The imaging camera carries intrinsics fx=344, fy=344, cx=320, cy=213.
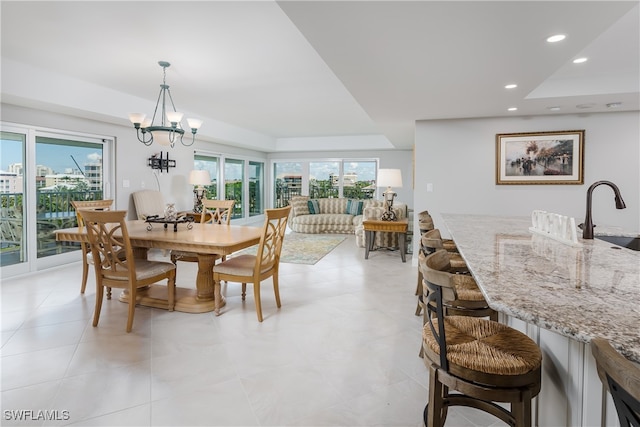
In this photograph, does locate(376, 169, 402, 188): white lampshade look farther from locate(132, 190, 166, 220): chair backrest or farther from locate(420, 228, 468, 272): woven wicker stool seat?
locate(132, 190, 166, 220): chair backrest

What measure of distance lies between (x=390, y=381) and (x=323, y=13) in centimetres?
215

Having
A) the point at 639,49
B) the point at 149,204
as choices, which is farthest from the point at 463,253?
the point at 149,204

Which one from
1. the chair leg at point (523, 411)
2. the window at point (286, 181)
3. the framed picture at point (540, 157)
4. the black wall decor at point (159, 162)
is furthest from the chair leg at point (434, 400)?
the window at point (286, 181)

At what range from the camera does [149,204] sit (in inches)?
229

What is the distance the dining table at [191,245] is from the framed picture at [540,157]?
3565mm

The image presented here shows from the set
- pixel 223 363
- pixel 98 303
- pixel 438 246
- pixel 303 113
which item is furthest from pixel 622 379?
pixel 303 113

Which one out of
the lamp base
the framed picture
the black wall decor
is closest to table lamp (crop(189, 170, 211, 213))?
the black wall decor

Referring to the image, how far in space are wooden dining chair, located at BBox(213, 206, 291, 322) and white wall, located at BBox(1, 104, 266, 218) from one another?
346cm

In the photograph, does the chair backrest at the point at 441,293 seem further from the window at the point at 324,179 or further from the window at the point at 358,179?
the window at the point at 324,179

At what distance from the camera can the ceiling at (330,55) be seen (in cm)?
202

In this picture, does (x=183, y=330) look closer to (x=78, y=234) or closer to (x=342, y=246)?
(x=78, y=234)

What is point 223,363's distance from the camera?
7.32 ft

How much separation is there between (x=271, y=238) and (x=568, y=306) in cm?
240

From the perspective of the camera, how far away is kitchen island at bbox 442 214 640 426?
87 cm
